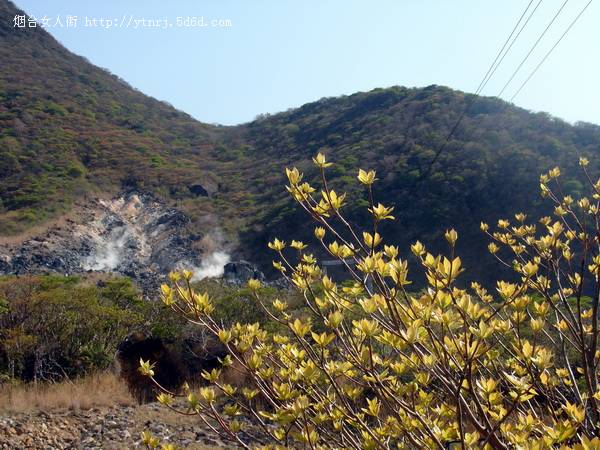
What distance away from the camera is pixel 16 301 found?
7.54 metres

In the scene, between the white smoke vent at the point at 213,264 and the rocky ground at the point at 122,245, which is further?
the white smoke vent at the point at 213,264

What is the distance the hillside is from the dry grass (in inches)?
421

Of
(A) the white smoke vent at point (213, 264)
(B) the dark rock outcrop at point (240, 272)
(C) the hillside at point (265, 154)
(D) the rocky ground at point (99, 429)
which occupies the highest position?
(C) the hillside at point (265, 154)

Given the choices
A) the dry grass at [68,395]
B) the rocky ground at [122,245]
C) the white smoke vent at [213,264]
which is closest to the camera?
the dry grass at [68,395]

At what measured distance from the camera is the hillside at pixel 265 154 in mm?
21672

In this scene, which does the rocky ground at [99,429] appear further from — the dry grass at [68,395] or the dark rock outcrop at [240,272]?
the dark rock outcrop at [240,272]

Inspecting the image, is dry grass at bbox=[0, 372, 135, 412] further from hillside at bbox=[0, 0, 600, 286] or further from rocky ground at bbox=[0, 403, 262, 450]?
hillside at bbox=[0, 0, 600, 286]

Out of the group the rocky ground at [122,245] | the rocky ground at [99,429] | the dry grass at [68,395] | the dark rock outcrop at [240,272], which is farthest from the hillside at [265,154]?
the rocky ground at [99,429]

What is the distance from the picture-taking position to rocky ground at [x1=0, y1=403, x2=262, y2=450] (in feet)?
17.4

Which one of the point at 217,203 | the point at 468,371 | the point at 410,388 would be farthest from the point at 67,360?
the point at 217,203

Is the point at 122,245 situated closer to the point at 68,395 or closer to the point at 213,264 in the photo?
the point at 213,264

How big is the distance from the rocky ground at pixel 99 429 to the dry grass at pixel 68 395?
126mm

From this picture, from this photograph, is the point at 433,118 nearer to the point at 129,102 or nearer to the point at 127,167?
the point at 127,167

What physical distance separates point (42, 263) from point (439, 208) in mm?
15033
